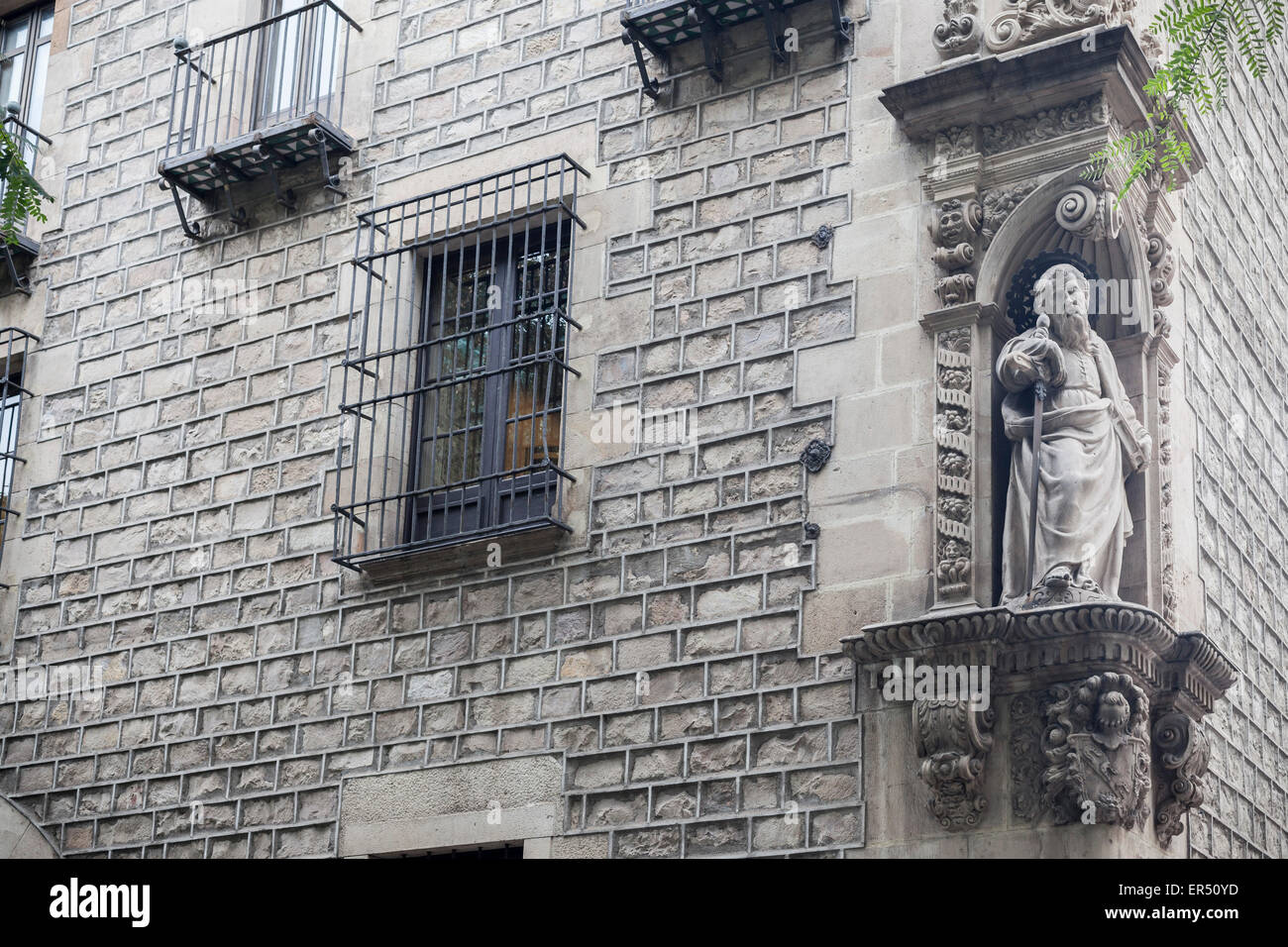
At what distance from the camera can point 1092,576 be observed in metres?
11.6

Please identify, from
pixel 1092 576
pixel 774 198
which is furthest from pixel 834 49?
pixel 1092 576

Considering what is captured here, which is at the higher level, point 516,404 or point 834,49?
point 834,49

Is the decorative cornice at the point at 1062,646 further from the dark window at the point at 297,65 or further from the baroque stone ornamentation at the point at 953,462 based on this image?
the dark window at the point at 297,65

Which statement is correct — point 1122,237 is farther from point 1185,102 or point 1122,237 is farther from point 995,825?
point 995,825

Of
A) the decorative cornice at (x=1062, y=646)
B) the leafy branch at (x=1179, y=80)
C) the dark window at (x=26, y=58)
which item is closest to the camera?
the leafy branch at (x=1179, y=80)

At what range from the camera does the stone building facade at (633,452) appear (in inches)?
483

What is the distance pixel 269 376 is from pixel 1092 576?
278 inches

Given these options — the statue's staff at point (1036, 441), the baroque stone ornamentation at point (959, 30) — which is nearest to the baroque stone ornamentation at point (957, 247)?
the statue's staff at point (1036, 441)

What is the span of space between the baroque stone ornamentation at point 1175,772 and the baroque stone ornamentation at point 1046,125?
369 cm

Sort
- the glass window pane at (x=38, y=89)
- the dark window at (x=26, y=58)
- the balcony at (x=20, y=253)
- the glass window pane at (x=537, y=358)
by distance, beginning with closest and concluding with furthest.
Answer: the glass window pane at (x=537, y=358) → the balcony at (x=20, y=253) → the glass window pane at (x=38, y=89) → the dark window at (x=26, y=58)

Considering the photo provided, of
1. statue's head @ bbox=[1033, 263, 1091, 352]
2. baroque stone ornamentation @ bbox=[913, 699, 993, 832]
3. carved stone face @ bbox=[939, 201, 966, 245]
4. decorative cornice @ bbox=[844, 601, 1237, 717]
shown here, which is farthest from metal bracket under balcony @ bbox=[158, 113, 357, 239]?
baroque stone ornamentation @ bbox=[913, 699, 993, 832]

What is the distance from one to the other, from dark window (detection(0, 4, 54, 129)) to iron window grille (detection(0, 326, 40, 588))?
2.29 m

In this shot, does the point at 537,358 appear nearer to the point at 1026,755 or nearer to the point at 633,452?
the point at 633,452

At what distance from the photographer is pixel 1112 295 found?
41.8ft
